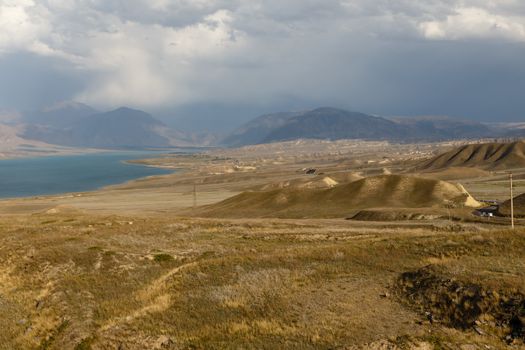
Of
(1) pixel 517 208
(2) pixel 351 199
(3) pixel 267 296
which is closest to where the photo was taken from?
(3) pixel 267 296

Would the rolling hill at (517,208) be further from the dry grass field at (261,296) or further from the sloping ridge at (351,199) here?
the dry grass field at (261,296)

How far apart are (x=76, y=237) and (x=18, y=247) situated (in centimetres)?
596

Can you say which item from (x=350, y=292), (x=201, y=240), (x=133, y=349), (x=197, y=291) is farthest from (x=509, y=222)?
(x=133, y=349)

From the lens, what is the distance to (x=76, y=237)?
1879 inches

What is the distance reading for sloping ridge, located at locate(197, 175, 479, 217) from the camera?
313 feet

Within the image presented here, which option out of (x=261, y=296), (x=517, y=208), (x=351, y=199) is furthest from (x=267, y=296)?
(x=351, y=199)

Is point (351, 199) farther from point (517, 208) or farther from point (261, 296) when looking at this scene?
point (261, 296)

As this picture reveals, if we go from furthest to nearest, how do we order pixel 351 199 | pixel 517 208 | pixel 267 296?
pixel 351 199 → pixel 517 208 → pixel 267 296

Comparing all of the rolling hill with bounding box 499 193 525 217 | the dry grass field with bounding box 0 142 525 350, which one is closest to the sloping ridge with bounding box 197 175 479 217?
the rolling hill with bounding box 499 193 525 217

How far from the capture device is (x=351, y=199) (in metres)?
104

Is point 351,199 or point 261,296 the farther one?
point 351,199

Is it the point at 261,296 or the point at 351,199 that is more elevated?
the point at 261,296

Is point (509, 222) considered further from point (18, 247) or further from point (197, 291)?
point (18, 247)

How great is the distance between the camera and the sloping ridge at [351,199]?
95400mm
